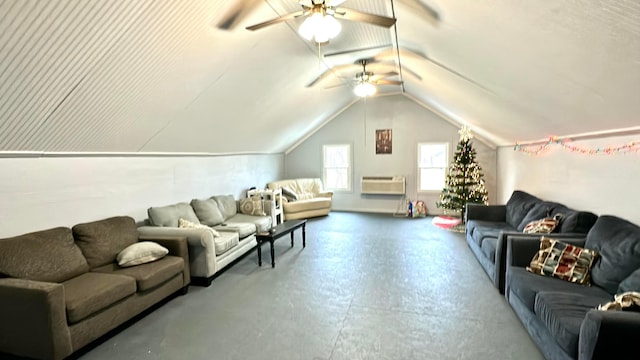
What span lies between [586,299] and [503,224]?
279 centimetres

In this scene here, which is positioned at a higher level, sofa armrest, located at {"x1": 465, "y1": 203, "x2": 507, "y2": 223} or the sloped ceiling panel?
the sloped ceiling panel

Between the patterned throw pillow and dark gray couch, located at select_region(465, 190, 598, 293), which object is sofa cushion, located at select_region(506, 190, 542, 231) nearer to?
dark gray couch, located at select_region(465, 190, 598, 293)

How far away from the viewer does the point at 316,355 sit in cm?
246

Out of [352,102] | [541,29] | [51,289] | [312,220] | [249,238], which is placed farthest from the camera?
[352,102]

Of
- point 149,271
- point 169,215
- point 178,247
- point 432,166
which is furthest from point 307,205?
point 149,271

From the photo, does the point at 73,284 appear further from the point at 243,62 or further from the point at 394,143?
the point at 394,143

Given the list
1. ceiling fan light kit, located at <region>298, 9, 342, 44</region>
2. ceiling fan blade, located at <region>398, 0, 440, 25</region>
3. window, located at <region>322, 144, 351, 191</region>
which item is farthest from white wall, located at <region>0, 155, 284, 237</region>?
ceiling fan blade, located at <region>398, 0, 440, 25</region>

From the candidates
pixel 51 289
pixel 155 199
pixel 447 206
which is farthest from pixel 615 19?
pixel 447 206

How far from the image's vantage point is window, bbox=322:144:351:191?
853 centimetres

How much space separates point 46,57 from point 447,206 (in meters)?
6.32

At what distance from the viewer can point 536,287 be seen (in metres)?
2.62

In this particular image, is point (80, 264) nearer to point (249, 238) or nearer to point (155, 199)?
point (155, 199)

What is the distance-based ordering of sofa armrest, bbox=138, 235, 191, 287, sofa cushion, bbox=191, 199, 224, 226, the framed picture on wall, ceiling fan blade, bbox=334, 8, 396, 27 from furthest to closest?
the framed picture on wall → sofa cushion, bbox=191, 199, 224, 226 → sofa armrest, bbox=138, 235, 191, 287 → ceiling fan blade, bbox=334, 8, 396, 27

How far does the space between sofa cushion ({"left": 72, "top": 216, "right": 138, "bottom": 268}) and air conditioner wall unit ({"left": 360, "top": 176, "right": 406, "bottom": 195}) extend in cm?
569
